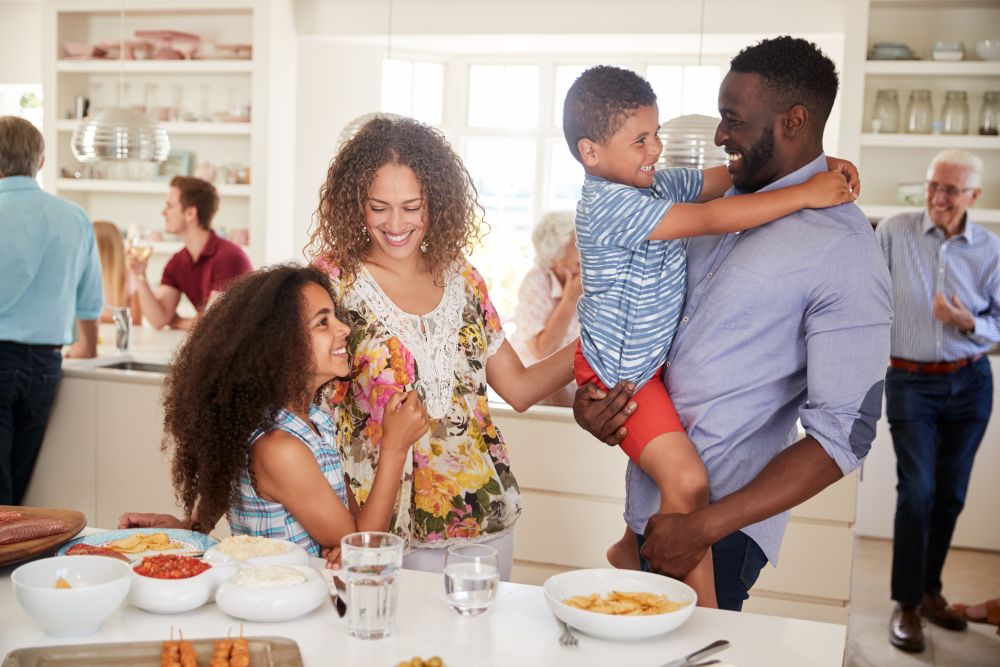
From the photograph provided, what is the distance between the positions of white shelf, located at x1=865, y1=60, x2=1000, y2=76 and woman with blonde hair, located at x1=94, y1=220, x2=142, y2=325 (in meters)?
4.12

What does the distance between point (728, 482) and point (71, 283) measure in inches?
112

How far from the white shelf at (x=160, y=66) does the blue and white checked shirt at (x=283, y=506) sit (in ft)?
15.4

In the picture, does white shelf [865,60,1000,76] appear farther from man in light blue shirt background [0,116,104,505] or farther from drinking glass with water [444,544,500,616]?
drinking glass with water [444,544,500,616]

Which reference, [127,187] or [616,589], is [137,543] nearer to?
[616,589]

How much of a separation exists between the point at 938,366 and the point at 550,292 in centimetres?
167

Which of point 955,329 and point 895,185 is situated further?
point 895,185

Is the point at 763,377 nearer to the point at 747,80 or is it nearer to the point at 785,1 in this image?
the point at 747,80

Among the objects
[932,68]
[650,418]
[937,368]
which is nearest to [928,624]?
[937,368]

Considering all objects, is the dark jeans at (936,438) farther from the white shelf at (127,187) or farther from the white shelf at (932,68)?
the white shelf at (127,187)

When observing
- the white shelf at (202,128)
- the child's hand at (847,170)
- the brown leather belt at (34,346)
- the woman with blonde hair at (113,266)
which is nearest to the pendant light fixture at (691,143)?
the child's hand at (847,170)

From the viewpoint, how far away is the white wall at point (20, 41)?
6.69 metres

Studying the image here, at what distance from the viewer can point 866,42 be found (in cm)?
455

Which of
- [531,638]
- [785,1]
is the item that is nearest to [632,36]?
[785,1]

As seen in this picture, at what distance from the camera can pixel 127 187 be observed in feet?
19.7
